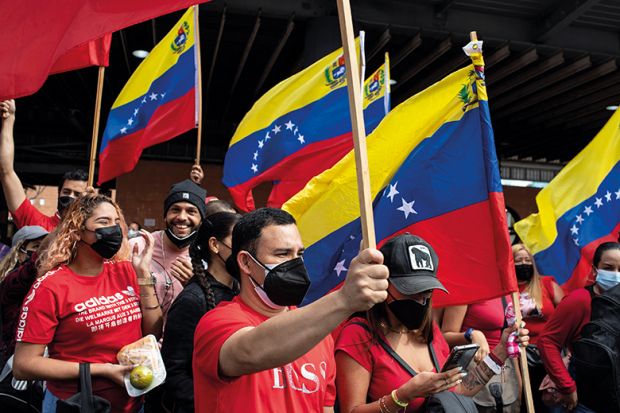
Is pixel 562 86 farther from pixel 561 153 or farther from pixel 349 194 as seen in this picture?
pixel 349 194

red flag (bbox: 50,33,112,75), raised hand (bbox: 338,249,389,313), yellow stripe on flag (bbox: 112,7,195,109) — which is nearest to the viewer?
raised hand (bbox: 338,249,389,313)

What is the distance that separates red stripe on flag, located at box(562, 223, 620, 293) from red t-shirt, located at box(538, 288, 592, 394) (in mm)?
998

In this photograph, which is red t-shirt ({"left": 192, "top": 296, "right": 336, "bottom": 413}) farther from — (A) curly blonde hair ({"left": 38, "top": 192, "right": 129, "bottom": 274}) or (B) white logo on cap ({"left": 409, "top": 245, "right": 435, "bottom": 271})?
(A) curly blonde hair ({"left": 38, "top": 192, "right": 129, "bottom": 274})

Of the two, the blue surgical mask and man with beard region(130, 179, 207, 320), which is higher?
man with beard region(130, 179, 207, 320)

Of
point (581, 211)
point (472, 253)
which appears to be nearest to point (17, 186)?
point (472, 253)

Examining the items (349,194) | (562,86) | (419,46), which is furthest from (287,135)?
(562,86)

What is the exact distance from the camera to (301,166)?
571 cm

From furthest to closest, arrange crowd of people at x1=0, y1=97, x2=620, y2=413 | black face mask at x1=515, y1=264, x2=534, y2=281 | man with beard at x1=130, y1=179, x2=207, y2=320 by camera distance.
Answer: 1. black face mask at x1=515, y1=264, x2=534, y2=281
2. man with beard at x1=130, y1=179, x2=207, y2=320
3. crowd of people at x1=0, y1=97, x2=620, y2=413

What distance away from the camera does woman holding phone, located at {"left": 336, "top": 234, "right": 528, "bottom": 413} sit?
8.88 feet

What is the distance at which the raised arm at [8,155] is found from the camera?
3.91m

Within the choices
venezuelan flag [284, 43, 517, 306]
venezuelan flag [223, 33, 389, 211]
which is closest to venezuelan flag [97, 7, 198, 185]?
venezuelan flag [223, 33, 389, 211]

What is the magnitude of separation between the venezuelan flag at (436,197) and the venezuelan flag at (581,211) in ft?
7.60

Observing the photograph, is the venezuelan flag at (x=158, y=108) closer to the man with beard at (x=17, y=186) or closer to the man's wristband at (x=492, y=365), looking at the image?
the man with beard at (x=17, y=186)

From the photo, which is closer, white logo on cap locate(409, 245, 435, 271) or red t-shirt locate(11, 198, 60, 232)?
white logo on cap locate(409, 245, 435, 271)
